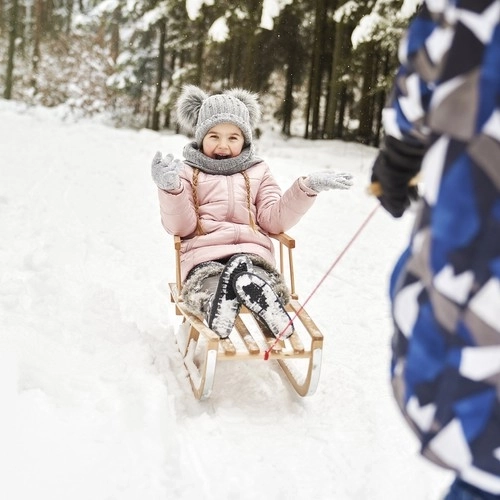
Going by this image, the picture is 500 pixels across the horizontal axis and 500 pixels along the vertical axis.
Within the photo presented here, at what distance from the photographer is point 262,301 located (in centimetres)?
331

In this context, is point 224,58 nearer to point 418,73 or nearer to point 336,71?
point 336,71

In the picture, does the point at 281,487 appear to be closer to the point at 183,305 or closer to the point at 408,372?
the point at 183,305

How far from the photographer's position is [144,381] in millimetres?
3197

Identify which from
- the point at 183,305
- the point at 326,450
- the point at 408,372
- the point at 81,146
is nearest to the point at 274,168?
the point at 81,146

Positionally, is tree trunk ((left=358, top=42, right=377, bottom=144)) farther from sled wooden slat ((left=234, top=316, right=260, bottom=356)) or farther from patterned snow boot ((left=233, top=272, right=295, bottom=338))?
patterned snow boot ((left=233, top=272, right=295, bottom=338))

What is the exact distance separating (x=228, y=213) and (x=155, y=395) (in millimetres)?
1297

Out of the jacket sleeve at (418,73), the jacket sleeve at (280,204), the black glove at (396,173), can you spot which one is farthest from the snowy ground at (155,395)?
the jacket sleeve at (418,73)

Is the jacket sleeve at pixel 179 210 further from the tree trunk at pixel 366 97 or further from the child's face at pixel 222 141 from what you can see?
the tree trunk at pixel 366 97

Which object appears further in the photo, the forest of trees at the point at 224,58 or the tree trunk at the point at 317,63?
the tree trunk at the point at 317,63

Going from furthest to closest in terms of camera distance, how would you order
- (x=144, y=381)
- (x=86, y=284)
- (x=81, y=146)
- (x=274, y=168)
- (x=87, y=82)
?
(x=87, y=82) < (x=81, y=146) < (x=274, y=168) < (x=86, y=284) < (x=144, y=381)

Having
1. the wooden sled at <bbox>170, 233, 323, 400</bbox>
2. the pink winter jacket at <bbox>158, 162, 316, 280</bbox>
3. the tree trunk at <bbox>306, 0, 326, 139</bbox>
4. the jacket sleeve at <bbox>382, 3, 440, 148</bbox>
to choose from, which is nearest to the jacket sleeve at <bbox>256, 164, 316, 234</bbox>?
the pink winter jacket at <bbox>158, 162, 316, 280</bbox>

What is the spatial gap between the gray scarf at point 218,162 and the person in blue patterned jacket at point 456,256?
2.72 m

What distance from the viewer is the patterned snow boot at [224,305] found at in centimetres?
333

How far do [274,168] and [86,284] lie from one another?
5.08 m
